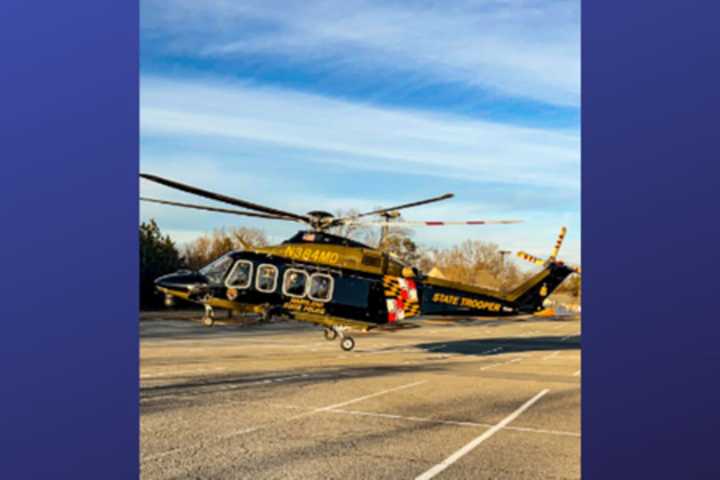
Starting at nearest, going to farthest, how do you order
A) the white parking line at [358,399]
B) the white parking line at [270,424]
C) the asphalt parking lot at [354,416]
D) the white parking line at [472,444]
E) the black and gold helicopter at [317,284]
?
the white parking line at [472,444] < the asphalt parking lot at [354,416] < the white parking line at [270,424] < the white parking line at [358,399] < the black and gold helicopter at [317,284]

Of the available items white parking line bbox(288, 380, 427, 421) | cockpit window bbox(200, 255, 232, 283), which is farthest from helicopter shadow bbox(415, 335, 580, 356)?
white parking line bbox(288, 380, 427, 421)

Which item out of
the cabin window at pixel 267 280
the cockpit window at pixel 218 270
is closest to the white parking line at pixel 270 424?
the cabin window at pixel 267 280

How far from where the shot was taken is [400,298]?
11.8 meters

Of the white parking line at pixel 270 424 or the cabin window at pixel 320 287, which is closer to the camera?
the white parking line at pixel 270 424

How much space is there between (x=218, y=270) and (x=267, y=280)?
1.01 metres

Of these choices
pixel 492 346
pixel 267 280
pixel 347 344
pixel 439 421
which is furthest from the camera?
pixel 492 346

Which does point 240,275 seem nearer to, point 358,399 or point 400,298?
point 400,298

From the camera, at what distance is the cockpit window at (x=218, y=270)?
37.8 ft
